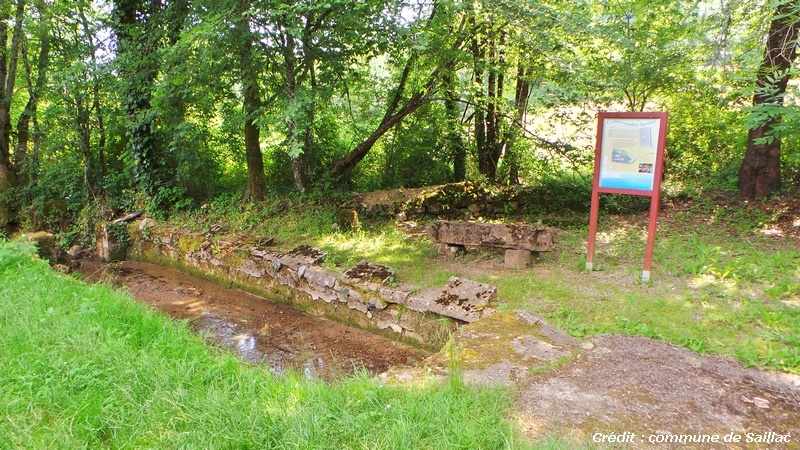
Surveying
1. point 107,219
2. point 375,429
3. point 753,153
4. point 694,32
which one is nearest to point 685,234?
point 753,153

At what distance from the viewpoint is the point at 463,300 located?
5.20 metres

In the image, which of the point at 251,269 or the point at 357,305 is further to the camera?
the point at 251,269

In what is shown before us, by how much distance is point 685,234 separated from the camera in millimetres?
7215

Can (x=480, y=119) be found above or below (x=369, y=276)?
above

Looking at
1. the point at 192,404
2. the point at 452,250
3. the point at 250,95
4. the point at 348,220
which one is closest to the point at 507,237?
the point at 452,250

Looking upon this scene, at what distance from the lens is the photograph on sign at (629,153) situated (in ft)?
17.1

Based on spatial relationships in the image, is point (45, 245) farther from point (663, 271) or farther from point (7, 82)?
point (663, 271)

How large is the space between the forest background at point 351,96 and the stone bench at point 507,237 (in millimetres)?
2446

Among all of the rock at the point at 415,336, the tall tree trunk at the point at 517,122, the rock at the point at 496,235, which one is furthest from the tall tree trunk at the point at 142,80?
the tall tree trunk at the point at 517,122

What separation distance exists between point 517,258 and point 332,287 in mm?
2477

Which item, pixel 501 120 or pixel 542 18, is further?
pixel 501 120

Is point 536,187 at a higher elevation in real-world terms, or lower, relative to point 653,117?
lower

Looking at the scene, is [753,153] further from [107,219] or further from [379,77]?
[107,219]

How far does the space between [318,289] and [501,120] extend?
18.7 feet
